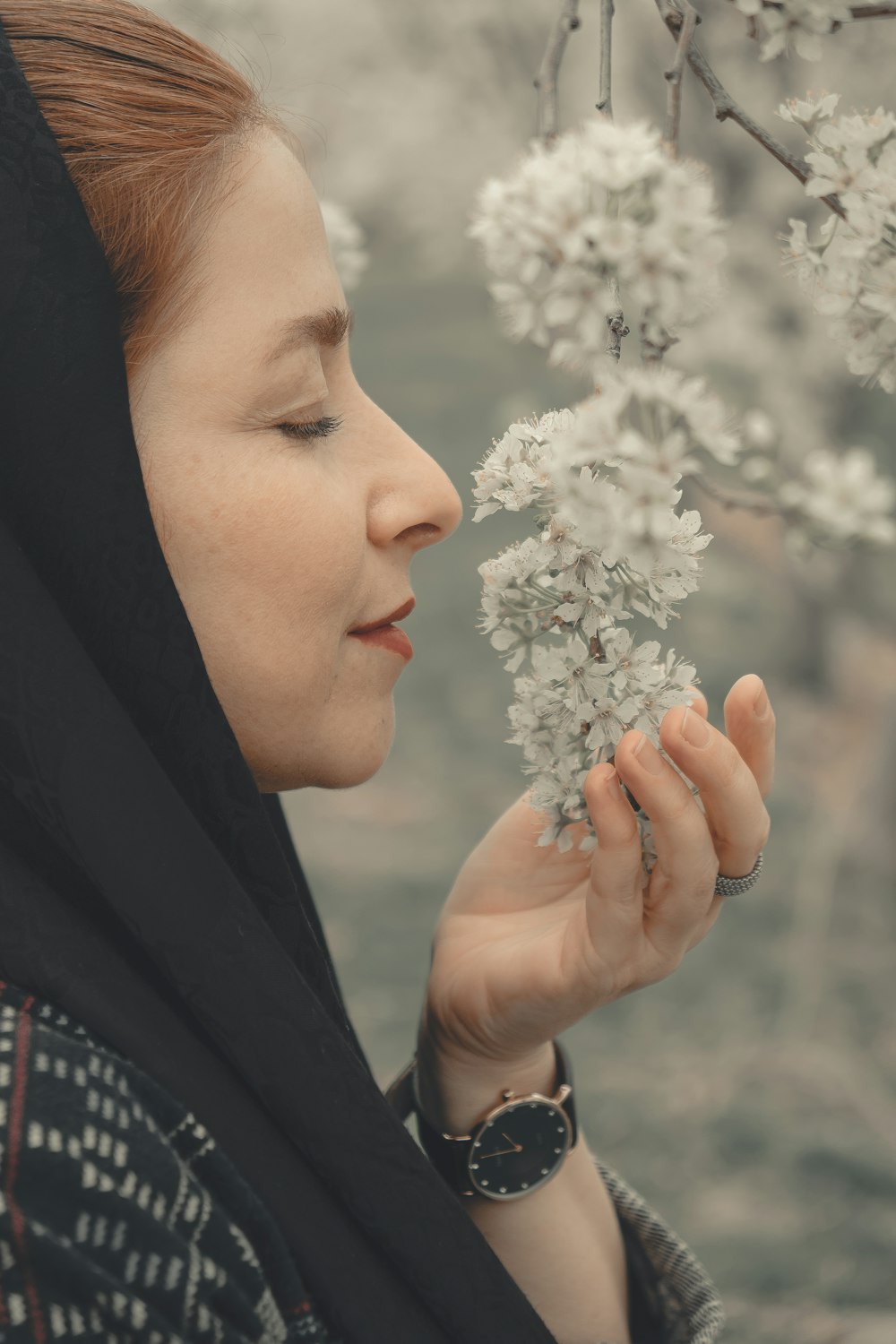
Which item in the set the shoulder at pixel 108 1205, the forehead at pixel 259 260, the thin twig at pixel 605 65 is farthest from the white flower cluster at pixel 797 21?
the shoulder at pixel 108 1205

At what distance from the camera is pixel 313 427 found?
1.17 metres

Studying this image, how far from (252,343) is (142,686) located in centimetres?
33

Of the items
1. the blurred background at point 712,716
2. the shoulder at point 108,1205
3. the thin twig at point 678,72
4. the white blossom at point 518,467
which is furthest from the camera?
the blurred background at point 712,716

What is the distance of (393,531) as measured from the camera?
3.89ft

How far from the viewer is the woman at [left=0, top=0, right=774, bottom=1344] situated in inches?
36.8

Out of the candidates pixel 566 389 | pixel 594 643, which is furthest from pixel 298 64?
pixel 594 643

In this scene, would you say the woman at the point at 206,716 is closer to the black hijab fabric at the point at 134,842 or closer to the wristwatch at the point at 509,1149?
the black hijab fabric at the point at 134,842

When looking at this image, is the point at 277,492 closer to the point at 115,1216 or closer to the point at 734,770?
the point at 734,770

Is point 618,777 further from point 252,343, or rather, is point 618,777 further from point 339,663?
A: point 252,343

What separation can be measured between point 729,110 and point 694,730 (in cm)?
53

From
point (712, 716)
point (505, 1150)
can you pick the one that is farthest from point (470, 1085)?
point (712, 716)

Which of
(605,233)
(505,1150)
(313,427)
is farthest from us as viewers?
(505,1150)

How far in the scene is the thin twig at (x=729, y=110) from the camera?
0.92 meters

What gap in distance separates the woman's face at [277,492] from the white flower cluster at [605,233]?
0.34 m
